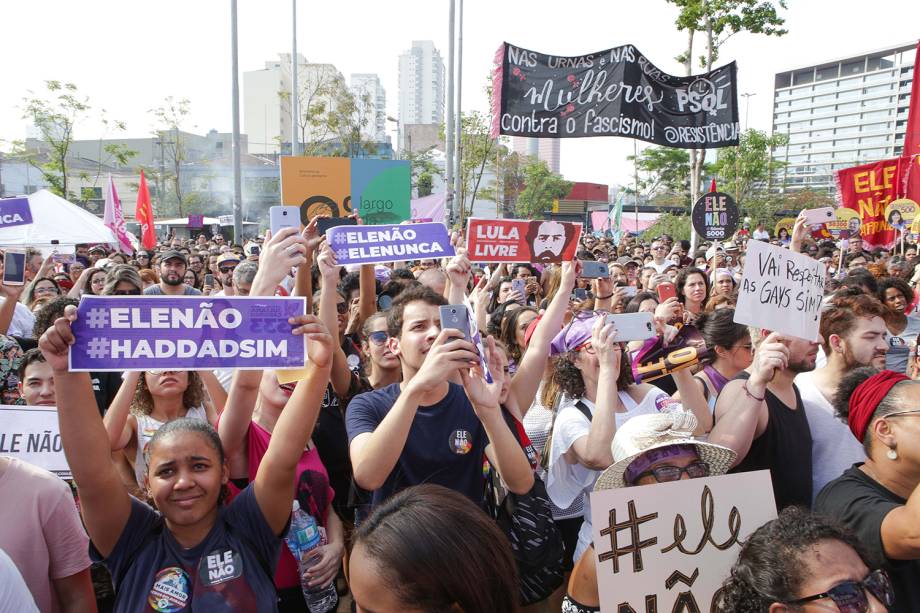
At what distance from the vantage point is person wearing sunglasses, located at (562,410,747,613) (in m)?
2.31

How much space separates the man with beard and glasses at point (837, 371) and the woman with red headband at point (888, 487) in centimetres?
66

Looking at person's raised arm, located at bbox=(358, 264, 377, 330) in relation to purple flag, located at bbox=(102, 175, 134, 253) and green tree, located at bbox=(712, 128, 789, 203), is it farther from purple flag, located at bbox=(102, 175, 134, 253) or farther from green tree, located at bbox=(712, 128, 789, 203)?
green tree, located at bbox=(712, 128, 789, 203)

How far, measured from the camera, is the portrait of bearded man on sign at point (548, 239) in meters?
4.95

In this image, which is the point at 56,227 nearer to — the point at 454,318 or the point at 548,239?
the point at 548,239

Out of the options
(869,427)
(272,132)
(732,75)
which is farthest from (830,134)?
(869,427)

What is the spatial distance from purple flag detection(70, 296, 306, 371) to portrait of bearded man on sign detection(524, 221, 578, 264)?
3028 mm

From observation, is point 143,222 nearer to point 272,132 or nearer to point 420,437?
point 420,437

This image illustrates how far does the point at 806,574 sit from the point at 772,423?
1275mm

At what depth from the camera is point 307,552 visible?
2.71 metres

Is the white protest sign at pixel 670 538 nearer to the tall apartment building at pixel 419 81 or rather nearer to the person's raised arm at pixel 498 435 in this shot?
the person's raised arm at pixel 498 435

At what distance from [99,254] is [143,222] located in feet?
4.45

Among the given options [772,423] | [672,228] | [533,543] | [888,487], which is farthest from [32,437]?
[672,228]

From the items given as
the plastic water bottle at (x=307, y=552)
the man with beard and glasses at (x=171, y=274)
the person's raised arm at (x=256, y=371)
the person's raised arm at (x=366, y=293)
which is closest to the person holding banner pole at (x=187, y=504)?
the person's raised arm at (x=256, y=371)

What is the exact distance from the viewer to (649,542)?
85.6 inches
